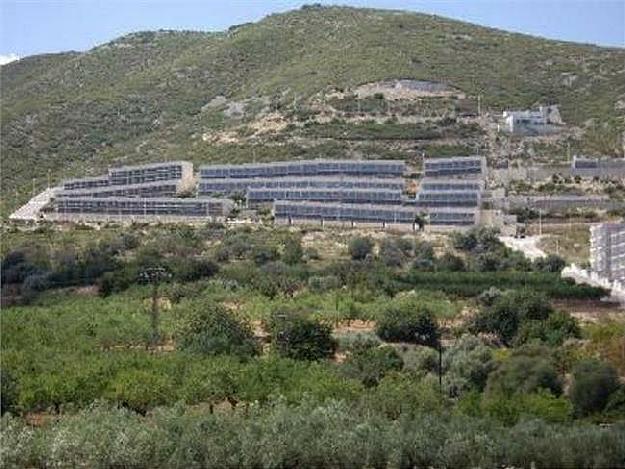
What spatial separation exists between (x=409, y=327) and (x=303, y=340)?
3047mm

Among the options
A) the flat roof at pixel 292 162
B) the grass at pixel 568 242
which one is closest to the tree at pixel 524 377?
the grass at pixel 568 242

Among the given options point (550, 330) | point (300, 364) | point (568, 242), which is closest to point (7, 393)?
point (300, 364)

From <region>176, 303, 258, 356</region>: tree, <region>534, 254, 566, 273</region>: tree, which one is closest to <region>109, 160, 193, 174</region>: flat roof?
<region>534, 254, 566, 273</region>: tree

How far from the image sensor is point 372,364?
20766mm

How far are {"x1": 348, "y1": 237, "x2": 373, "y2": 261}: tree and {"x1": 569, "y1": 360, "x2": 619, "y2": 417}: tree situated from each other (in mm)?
21199

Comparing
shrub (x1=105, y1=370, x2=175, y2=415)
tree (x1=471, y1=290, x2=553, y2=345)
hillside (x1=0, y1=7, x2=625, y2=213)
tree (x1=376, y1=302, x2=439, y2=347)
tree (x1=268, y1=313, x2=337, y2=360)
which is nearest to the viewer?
shrub (x1=105, y1=370, x2=175, y2=415)

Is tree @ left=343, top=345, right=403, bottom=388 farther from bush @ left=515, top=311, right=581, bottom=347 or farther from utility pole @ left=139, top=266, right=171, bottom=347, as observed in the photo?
utility pole @ left=139, top=266, right=171, bottom=347

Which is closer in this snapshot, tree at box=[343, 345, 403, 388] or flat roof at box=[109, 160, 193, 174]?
tree at box=[343, 345, 403, 388]

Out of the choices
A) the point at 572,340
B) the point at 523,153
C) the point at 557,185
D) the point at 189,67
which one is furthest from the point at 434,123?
the point at 572,340

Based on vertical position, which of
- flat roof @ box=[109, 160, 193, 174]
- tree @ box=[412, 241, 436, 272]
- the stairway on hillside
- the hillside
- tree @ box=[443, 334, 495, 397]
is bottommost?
tree @ box=[443, 334, 495, 397]

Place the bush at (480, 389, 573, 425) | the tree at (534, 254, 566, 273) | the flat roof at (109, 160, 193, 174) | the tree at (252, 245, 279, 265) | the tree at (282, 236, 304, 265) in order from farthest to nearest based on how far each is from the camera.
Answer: the flat roof at (109, 160, 193, 174)
the tree at (252, 245, 279, 265)
the tree at (282, 236, 304, 265)
the tree at (534, 254, 566, 273)
the bush at (480, 389, 573, 425)

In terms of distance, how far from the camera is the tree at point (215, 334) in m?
22.4

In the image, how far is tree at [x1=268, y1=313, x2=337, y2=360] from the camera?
75.3ft

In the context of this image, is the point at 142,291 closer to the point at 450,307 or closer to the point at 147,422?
the point at 450,307
